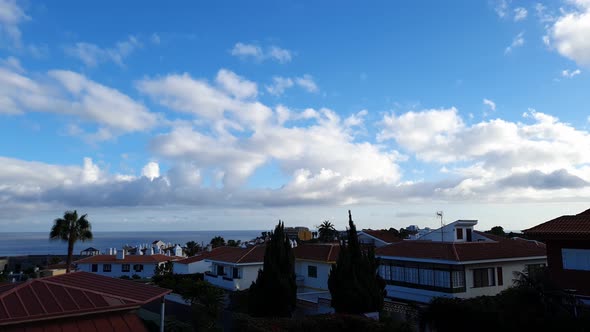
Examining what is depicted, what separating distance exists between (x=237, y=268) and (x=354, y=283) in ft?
66.9

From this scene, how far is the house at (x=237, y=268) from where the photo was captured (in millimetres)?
45625

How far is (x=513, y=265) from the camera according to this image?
37.1 metres

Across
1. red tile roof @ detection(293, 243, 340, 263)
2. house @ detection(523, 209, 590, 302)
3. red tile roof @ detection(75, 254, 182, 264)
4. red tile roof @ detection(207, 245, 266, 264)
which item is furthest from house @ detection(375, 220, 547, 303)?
red tile roof @ detection(75, 254, 182, 264)

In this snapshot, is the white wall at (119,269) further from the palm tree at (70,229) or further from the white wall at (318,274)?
the white wall at (318,274)

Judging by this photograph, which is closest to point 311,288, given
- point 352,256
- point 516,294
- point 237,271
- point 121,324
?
point 237,271

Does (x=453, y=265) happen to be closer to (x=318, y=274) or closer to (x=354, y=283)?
(x=354, y=283)

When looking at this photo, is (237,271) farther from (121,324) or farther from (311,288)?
(121,324)

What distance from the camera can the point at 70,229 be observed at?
55.0 metres

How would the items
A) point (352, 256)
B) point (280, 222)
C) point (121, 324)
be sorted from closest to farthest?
point (121, 324) < point (352, 256) < point (280, 222)

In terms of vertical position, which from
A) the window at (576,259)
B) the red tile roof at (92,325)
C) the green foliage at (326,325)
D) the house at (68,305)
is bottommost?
the green foliage at (326,325)

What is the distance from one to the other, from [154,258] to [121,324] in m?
53.9

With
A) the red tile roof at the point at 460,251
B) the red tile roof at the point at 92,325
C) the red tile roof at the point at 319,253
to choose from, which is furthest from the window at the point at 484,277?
the red tile roof at the point at 92,325

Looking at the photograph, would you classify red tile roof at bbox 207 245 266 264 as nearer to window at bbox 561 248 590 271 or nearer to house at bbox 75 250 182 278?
house at bbox 75 250 182 278

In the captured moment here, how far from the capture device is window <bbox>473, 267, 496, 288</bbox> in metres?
34.8
